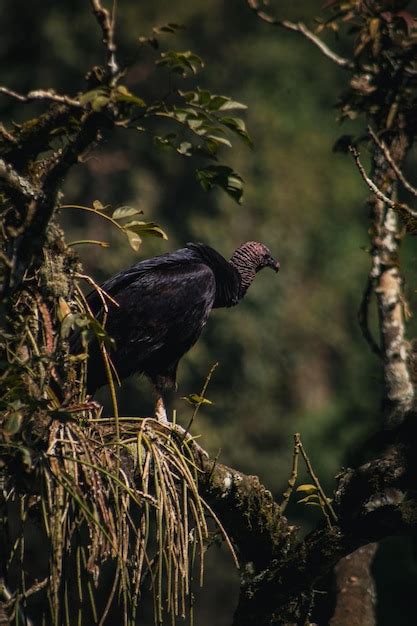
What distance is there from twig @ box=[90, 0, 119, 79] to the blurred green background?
19.9 ft

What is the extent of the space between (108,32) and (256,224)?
7393 millimetres

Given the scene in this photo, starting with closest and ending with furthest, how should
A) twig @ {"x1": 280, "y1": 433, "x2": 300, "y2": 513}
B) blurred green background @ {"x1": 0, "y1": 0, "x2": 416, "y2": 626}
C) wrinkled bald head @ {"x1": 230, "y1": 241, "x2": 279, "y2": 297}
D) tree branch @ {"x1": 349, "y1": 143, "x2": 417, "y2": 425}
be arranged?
1. twig @ {"x1": 280, "y1": 433, "x2": 300, "y2": 513}
2. tree branch @ {"x1": 349, "y1": 143, "x2": 417, "y2": 425}
3. wrinkled bald head @ {"x1": 230, "y1": 241, "x2": 279, "y2": 297}
4. blurred green background @ {"x1": 0, "y1": 0, "x2": 416, "y2": 626}

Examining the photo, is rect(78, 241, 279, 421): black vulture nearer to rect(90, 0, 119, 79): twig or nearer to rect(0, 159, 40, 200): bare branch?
rect(0, 159, 40, 200): bare branch

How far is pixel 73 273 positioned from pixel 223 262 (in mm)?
1648

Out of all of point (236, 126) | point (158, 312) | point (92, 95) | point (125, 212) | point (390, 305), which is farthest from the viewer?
point (158, 312)

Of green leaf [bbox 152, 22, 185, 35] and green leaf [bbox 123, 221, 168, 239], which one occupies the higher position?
green leaf [bbox 152, 22, 185, 35]

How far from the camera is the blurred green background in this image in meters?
8.46

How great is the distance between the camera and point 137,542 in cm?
225

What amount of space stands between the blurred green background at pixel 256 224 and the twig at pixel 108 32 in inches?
239

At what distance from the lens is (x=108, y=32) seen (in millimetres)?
1850

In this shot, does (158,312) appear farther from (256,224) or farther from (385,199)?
(256,224)

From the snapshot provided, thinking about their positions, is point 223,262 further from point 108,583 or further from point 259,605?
point 108,583

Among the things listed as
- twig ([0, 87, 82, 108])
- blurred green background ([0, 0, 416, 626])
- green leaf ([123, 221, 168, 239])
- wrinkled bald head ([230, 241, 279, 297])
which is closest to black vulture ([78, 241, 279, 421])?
wrinkled bald head ([230, 241, 279, 297])

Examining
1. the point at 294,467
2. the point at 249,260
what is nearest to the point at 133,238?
the point at 294,467
